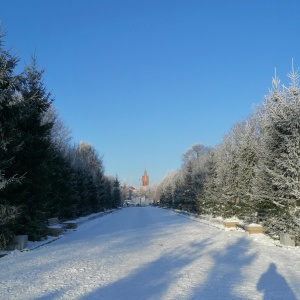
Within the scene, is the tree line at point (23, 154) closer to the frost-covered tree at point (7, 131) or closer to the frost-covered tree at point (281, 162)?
the frost-covered tree at point (7, 131)

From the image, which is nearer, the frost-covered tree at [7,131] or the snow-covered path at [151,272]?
the snow-covered path at [151,272]

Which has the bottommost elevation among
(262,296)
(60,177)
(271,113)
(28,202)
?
(262,296)

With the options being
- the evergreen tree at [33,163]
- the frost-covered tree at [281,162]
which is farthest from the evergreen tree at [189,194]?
the evergreen tree at [33,163]

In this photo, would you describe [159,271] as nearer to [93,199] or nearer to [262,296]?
[262,296]

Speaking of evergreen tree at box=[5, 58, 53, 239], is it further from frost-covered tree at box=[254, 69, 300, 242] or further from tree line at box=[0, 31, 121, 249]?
frost-covered tree at box=[254, 69, 300, 242]

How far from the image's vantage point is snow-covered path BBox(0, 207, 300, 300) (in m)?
7.72

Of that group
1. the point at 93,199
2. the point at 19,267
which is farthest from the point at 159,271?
the point at 93,199

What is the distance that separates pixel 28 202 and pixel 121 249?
570 centimetres

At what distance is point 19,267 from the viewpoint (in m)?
10.8

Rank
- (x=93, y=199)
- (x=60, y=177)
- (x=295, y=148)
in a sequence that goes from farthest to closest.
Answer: (x=93, y=199)
(x=60, y=177)
(x=295, y=148)

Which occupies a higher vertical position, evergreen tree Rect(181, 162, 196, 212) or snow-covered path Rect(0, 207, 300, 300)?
evergreen tree Rect(181, 162, 196, 212)

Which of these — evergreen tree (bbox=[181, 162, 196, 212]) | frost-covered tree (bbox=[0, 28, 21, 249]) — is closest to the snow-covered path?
frost-covered tree (bbox=[0, 28, 21, 249])

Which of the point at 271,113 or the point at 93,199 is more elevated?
the point at 271,113

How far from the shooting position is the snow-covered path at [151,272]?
772 centimetres
